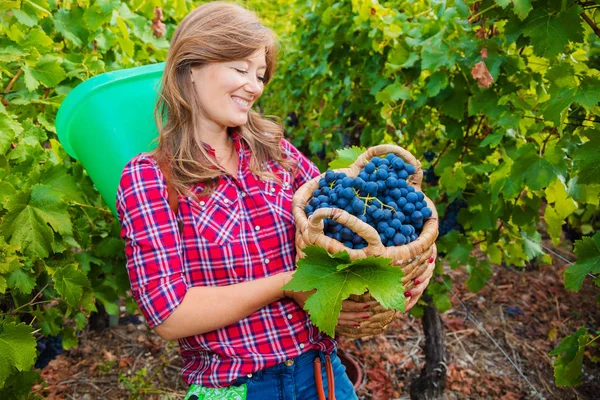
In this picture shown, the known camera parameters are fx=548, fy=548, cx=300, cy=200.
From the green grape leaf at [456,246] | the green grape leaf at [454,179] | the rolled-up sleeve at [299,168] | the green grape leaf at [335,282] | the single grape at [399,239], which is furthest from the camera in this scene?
the green grape leaf at [456,246]

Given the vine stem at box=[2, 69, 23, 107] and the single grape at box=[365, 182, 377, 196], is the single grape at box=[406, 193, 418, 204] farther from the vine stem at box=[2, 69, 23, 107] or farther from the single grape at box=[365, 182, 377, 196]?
the vine stem at box=[2, 69, 23, 107]

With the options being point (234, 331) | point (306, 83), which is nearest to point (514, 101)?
point (234, 331)

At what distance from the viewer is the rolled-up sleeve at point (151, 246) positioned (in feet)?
4.71

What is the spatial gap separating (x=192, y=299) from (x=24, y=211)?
55 centimetres

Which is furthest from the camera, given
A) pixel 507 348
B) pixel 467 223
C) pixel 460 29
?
pixel 507 348

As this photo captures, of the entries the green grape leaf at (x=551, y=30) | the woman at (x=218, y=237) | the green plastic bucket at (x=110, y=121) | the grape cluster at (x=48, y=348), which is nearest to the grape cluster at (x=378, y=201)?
the woman at (x=218, y=237)

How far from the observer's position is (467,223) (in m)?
2.39

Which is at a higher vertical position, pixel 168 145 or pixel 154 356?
pixel 168 145

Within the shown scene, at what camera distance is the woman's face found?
1610 millimetres

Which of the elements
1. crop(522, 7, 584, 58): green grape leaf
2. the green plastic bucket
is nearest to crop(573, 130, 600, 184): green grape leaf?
crop(522, 7, 584, 58): green grape leaf

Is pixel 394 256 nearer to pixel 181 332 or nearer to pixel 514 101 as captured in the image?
pixel 181 332

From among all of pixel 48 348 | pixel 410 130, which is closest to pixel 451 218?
pixel 410 130

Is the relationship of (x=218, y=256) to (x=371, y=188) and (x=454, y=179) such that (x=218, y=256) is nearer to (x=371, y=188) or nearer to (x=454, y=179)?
(x=371, y=188)

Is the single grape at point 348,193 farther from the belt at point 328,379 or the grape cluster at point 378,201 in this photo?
the belt at point 328,379
